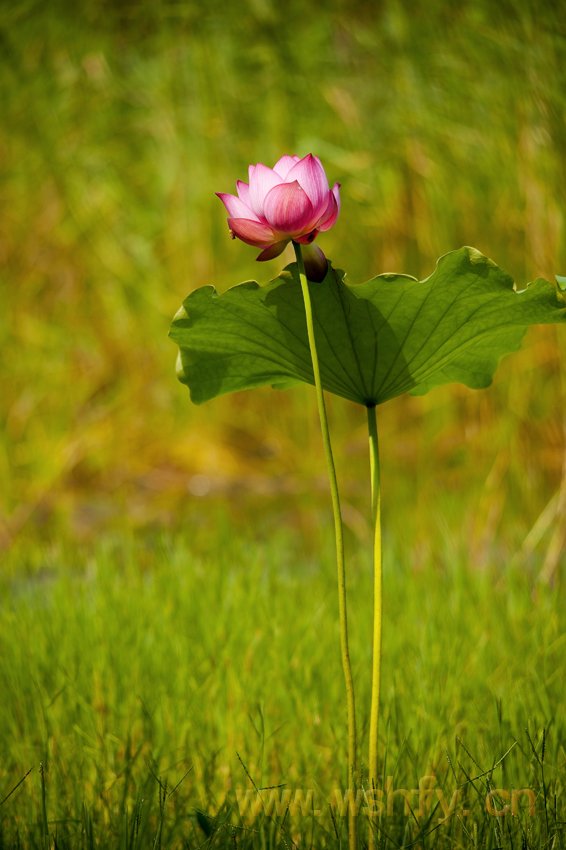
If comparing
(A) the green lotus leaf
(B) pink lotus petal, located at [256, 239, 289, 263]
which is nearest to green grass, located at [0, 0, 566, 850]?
(A) the green lotus leaf

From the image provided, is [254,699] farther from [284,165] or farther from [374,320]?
[284,165]

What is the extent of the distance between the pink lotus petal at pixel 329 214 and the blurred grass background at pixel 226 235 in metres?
1.31

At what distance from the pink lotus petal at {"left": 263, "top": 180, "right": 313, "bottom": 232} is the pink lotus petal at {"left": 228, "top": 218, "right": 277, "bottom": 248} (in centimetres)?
2

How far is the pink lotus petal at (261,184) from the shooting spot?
84cm

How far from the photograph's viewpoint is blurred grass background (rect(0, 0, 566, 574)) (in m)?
2.30

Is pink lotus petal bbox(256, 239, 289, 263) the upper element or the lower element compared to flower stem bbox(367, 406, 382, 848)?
upper

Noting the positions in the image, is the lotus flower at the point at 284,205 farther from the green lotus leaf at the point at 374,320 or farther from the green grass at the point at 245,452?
the green grass at the point at 245,452

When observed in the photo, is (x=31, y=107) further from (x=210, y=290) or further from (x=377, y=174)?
(x=210, y=290)

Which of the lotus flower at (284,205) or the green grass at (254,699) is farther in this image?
the green grass at (254,699)

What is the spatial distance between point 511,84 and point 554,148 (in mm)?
282

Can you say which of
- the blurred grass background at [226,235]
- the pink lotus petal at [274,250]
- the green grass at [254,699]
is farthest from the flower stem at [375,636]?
the blurred grass background at [226,235]

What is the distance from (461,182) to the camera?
2441 millimetres

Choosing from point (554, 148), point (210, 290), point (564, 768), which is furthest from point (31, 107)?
point (564, 768)

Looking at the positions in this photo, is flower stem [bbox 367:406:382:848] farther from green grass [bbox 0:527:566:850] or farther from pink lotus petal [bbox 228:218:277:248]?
pink lotus petal [bbox 228:218:277:248]
